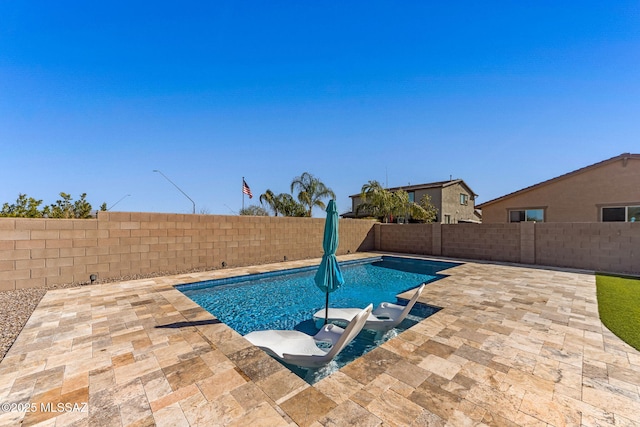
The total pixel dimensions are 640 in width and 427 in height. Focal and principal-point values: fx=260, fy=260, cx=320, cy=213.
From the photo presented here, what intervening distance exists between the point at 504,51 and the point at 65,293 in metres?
16.3

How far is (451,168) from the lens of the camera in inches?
1128

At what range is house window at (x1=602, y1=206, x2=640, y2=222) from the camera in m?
13.3

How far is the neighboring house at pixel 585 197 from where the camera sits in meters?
13.5

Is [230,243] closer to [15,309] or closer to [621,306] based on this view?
[15,309]

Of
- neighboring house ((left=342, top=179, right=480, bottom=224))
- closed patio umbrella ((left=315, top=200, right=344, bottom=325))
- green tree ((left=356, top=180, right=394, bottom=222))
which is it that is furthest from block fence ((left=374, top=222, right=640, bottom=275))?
closed patio umbrella ((left=315, top=200, right=344, bottom=325))

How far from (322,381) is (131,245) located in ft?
27.0

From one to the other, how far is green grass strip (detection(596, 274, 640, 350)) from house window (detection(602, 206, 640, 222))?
23.5 ft

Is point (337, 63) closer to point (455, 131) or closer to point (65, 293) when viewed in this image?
point (455, 131)

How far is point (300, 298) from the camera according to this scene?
791 cm

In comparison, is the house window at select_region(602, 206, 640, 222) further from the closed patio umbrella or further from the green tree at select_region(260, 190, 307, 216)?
the green tree at select_region(260, 190, 307, 216)

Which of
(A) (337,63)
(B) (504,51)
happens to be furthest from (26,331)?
(B) (504,51)

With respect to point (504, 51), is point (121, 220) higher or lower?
lower

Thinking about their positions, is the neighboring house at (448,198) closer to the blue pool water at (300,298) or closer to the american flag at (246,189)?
the american flag at (246,189)

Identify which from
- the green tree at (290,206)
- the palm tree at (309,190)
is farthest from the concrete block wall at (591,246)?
the green tree at (290,206)
